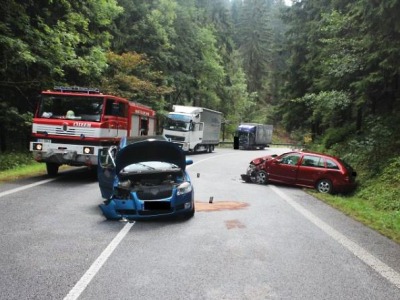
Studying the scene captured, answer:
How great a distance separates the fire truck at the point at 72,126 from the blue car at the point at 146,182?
307 cm

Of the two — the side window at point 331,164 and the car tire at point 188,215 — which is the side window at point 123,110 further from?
the side window at point 331,164

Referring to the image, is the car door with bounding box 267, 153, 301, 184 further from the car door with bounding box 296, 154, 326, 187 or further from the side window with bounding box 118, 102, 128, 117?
the side window with bounding box 118, 102, 128, 117

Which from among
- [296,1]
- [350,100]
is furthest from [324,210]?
[296,1]

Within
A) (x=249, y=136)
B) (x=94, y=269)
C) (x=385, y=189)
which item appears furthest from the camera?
(x=249, y=136)

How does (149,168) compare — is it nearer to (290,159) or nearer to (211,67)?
(290,159)

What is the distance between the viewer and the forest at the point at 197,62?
1734 centimetres

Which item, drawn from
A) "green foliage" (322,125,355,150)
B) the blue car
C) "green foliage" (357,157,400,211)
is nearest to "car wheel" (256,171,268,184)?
"green foliage" (357,157,400,211)

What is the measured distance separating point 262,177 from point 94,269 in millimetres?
12915

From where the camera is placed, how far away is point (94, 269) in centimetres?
595

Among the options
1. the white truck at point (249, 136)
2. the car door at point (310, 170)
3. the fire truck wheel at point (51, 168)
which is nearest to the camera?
the fire truck wheel at point (51, 168)

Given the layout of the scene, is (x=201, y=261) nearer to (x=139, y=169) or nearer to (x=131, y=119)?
(x=139, y=169)

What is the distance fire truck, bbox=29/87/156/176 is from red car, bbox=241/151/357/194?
6.60 metres

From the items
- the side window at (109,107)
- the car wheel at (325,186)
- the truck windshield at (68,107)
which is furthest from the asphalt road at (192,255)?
the car wheel at (325,186)

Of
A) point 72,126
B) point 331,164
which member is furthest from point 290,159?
point 72,126
